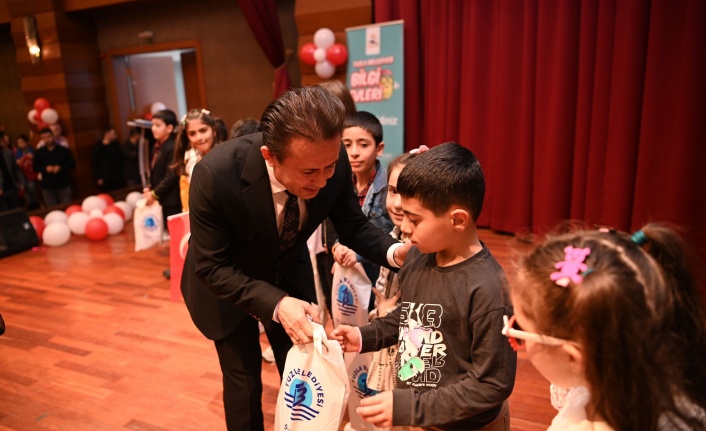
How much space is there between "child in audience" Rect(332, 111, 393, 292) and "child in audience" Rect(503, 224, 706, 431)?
1.17m

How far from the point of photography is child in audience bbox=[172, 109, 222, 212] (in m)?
3.24

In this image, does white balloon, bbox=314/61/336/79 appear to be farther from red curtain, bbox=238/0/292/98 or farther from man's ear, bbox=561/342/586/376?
man's ear, bbox=561/342/586/376

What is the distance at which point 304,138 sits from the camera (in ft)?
4.18

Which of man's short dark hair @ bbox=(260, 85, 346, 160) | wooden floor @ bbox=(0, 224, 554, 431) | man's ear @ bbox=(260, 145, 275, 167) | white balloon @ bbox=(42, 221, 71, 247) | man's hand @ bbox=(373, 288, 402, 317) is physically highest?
man's short dark hair @ bbox=(260, 85, 346, 160)

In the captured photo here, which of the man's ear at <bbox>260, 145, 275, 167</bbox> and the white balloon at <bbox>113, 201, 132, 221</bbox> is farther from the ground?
the man's ear at <bbox>260, 145, 275, 167</bbox>

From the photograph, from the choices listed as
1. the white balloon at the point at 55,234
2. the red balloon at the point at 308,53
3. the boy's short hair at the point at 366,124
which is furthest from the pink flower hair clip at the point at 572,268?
the white balloon at the point at 55,234

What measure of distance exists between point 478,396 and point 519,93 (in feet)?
12.4

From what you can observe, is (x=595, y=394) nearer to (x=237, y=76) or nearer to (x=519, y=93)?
(x=519, y=93)

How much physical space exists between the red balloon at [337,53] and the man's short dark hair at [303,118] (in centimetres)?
398

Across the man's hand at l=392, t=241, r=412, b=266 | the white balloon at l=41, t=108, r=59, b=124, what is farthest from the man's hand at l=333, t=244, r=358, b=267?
the white balloon at l=41, t=108, r=59, b=124

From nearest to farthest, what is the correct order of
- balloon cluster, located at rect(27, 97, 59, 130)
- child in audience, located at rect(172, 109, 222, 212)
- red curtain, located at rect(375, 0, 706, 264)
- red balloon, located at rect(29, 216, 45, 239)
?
child in audience, located at rect(172, 109, 222, 212) → red curtain, located at rect(375, 0, 706, 264) → red balloon, located at rect(29, 216, 45, 239) → balloon cluster, located at rect(27, 97, 59, 130)

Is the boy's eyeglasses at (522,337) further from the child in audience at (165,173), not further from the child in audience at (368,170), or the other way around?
the child in audience at (165,173)

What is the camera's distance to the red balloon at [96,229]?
529cm

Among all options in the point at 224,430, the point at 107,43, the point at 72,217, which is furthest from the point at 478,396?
the point at 107,43
